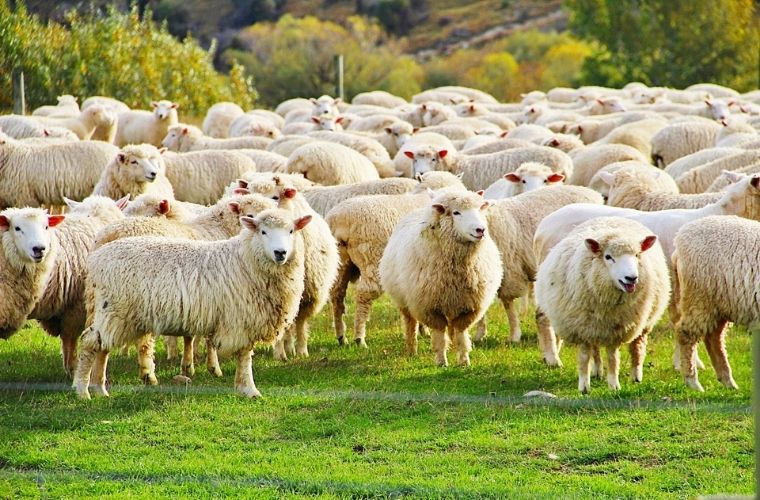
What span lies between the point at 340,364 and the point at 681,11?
2915 cm

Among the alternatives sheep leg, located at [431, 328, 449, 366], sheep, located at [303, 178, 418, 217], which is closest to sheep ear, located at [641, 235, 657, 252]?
sheep leg, located at [431, 328, 449, 366]

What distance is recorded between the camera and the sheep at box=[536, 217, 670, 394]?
888 cm

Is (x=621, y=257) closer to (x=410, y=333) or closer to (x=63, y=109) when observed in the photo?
(x=410, y=333)

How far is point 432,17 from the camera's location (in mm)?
61844

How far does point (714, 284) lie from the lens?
8.95 metres

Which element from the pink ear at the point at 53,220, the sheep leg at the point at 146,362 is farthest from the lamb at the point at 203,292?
the pink ear at the point at 53,220

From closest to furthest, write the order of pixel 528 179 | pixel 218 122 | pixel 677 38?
pixel 528 179 → pixel 218 122 → pixel 677 38

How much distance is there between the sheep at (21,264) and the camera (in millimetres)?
9359

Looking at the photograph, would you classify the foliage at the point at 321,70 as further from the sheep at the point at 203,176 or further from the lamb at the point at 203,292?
the lamb at the point at 203,292

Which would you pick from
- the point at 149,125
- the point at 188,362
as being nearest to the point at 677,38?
the point at 149,125

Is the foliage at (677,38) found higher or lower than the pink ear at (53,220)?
lower

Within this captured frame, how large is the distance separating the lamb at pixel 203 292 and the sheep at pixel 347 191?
3378 mm

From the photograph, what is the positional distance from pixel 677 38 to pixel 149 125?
2078cm

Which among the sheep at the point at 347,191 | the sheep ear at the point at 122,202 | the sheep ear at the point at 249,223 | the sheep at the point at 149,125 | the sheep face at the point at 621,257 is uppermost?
the sheep ear at the point at 249,223
